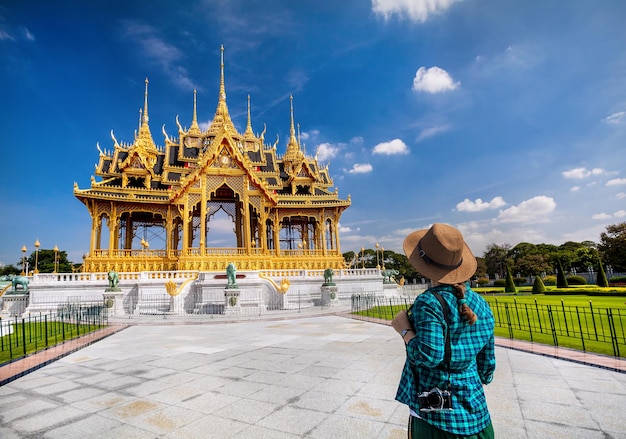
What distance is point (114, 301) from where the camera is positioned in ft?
63.3

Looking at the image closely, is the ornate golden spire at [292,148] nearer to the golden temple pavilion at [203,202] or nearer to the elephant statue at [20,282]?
the golden temple pavilion at [203,202]

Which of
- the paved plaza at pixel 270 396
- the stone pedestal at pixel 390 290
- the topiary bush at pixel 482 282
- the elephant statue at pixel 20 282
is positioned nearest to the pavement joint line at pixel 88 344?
the paved plaza at pixel 270 396

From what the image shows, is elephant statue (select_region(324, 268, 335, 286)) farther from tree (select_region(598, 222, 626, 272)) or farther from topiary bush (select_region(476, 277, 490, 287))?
tree (select_region(598, 222, 626, 272))

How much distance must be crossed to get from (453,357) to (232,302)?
59.9 ft

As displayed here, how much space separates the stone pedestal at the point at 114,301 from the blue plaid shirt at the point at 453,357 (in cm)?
2060

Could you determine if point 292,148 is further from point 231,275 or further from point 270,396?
point 270,396

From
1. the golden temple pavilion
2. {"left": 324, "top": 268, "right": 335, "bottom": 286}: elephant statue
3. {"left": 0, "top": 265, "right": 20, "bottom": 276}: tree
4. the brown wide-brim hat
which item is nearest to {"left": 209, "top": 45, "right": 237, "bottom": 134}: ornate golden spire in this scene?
the golden temple pavilion

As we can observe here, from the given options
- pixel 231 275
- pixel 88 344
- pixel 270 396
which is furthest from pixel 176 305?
pixel 270 396

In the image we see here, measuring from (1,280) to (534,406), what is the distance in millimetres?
29477

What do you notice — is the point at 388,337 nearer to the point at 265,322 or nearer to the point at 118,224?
the point at 265,322

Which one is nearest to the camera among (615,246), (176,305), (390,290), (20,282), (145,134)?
(176,305)

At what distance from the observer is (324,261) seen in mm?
32469

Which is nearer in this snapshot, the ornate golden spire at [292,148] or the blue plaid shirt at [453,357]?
the blue plaid shirt at [453,357]

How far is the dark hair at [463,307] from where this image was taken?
210cm
